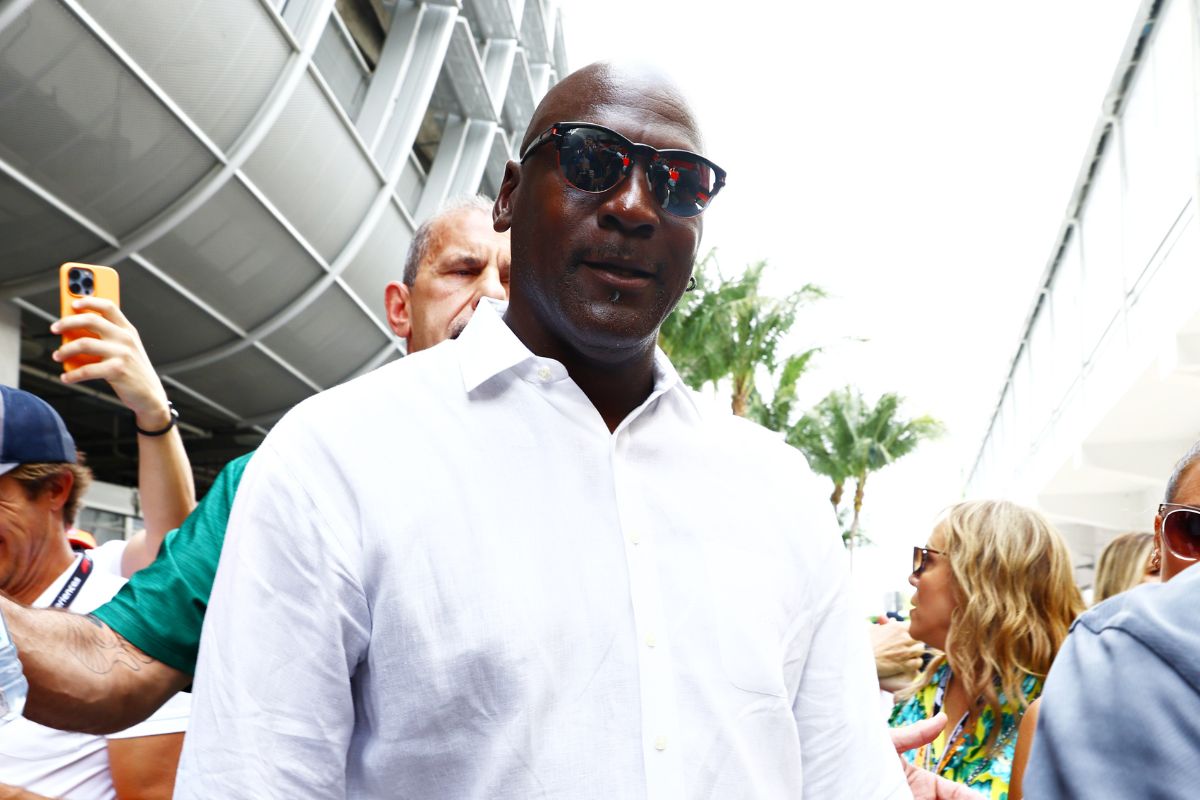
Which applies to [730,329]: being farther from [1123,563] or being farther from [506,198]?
[506,198]

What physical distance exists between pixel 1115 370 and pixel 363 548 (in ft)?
52.7

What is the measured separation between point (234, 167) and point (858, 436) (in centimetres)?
2840

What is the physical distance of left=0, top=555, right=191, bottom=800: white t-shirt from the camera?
261 cm

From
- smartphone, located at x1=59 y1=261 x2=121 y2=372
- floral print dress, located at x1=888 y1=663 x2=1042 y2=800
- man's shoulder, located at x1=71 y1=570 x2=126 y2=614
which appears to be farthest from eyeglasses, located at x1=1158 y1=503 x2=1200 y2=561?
man's shoulder, located at x1=71 y1=570 x2=126 y2=614

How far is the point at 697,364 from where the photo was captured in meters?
25.9

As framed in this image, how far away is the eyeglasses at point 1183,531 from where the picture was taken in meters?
2.26

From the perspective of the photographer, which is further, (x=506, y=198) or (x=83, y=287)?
(x=83, y=287)

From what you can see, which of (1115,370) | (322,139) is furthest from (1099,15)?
(322,139)

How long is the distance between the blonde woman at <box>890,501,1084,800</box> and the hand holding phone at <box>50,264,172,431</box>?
9.71 ft

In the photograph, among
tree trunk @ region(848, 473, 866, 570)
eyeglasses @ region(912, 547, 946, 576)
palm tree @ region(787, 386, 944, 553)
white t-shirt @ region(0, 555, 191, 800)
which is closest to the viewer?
white t-shirt @ region(0, 555, 191, 800)

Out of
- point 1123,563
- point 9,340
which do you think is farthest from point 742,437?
point 9,340

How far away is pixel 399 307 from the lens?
142 inches

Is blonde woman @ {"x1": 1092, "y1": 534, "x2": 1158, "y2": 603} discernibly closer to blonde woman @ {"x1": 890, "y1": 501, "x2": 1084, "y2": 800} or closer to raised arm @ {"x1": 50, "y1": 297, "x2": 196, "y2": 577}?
blonde woman @ {"x1": 890, "y1": 501, "x2": 1084, "y2": 800}

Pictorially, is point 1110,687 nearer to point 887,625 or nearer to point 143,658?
point 143,658
